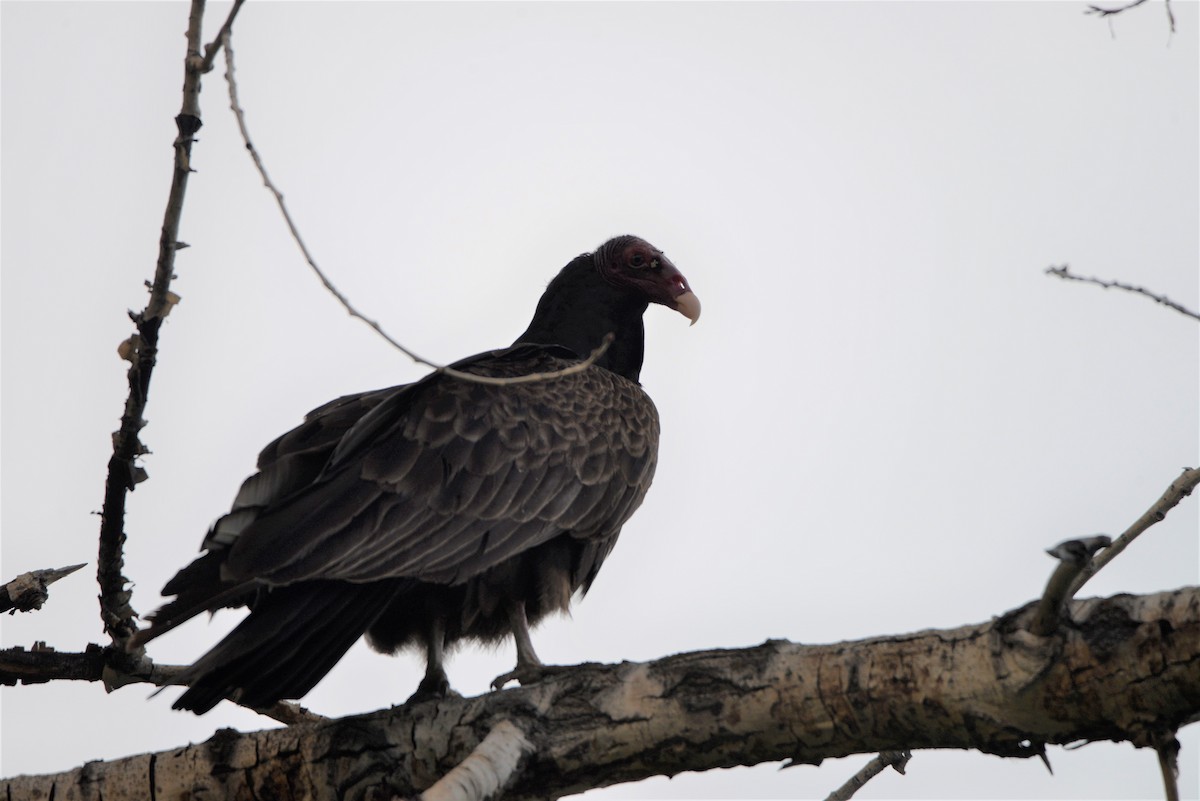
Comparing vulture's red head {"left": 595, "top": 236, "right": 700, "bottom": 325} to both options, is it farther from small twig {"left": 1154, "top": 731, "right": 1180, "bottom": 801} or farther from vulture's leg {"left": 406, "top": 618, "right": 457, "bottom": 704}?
small twig {"left": 1154, "top": 731, "right": 1180, "bottom": 801}

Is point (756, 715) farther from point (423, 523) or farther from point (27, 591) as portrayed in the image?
point (27, 591)

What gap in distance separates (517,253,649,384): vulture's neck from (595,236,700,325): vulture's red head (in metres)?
0.04

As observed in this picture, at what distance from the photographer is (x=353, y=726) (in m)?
3.23

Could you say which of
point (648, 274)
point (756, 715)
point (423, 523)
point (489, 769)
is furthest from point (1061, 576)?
point (648, 274)

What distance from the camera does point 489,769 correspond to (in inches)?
103

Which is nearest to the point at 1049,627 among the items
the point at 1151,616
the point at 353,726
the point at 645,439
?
the point at 1151,616

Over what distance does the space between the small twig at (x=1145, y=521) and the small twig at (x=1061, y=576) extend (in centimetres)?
3

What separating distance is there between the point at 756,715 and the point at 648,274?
9.71ft

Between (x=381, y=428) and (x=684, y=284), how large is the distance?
1.88 meters

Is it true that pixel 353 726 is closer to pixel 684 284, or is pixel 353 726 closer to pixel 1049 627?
pixel 1049 627

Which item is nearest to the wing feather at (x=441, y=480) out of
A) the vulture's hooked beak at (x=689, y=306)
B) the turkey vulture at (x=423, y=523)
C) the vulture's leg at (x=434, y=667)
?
the turkey vulture at (x=423, y=523)

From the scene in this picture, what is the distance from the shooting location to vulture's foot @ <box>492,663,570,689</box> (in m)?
3.91

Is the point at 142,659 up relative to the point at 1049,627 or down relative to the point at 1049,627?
up

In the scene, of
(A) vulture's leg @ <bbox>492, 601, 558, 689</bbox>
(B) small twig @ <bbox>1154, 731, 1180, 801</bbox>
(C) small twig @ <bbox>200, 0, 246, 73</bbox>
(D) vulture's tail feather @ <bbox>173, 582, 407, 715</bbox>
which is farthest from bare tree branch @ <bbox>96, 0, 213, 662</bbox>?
(B) small twig @ <bbox>1154, 731, 1180, 801</bbox>
